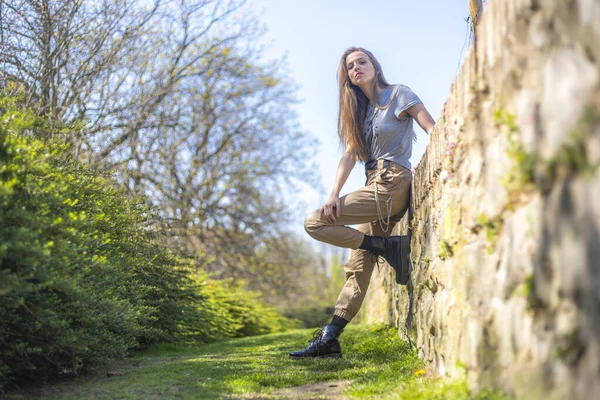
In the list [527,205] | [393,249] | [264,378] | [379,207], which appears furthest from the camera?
[393,249]

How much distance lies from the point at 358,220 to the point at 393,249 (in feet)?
1.12

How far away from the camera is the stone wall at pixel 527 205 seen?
4.84ft

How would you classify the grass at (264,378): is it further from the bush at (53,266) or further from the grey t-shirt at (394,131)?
the grey t-shirt at (394,131)

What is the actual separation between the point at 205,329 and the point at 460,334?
4.81 m

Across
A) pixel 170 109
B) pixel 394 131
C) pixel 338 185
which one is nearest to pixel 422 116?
pixel 394 131

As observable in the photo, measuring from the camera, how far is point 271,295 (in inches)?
541

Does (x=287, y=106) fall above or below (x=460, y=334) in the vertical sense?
above

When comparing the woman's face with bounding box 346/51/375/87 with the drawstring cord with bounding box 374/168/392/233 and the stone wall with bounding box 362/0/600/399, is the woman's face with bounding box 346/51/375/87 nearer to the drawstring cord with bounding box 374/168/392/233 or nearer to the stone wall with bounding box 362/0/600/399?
the drawstring cord with bounding box 374/168/392/233

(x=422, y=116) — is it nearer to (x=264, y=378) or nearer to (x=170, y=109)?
(x=264, y=378)

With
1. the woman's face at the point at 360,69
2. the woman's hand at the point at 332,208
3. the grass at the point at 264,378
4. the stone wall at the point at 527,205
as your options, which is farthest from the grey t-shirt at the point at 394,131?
the grass at the point at 264,378

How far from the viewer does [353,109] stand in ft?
14.1

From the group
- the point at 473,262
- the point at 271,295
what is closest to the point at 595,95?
the point at 473,262

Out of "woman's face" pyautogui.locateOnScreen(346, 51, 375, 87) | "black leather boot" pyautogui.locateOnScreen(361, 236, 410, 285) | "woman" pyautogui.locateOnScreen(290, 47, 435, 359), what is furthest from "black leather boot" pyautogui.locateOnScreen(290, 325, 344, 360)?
"woman's face" pyautogui.locateOnScreen(346, 51, 375, 87)

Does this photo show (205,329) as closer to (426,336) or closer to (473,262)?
(426,336)
